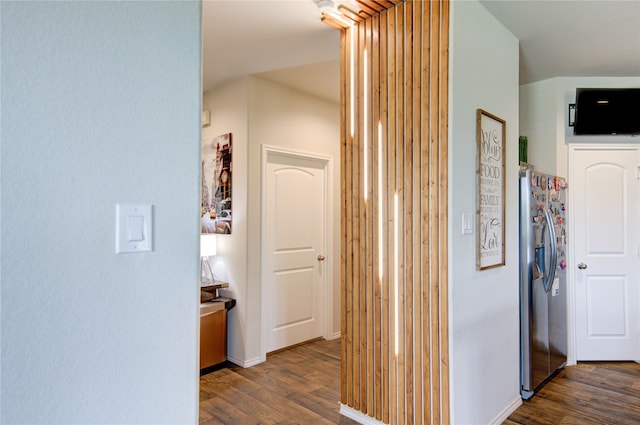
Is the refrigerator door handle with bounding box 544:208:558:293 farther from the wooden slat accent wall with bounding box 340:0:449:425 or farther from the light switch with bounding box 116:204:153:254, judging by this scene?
the light switch with bounding box 116:204:153:254

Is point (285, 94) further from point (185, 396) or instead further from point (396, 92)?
point (185, 396)

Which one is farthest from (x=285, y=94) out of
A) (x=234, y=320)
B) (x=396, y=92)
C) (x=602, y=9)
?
(x=602, y=9)

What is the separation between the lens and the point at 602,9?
2.47 meters

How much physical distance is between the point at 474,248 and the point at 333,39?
171 centimetres

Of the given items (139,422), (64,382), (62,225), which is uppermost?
(62,225)

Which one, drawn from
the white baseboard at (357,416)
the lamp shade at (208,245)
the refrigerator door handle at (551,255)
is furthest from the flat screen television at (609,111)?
the lamp shade at (208,245)

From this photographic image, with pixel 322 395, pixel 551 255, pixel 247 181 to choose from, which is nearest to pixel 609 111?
pixel 551 255

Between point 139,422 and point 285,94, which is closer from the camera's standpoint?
point 139,422

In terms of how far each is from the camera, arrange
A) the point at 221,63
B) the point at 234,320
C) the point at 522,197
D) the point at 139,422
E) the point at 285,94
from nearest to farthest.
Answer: the point at 139,422, the point at 522,197, the point at 221,63, the point at 234,320, the point at 285,94

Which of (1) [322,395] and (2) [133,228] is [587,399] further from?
(2) [133,228]

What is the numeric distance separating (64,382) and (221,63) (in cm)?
298

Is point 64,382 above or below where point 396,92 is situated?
below

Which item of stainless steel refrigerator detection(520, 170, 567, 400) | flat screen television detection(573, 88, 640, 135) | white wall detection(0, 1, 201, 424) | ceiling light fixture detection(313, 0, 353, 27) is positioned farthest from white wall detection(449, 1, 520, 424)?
white wall detection(0, 1, 201, 424)

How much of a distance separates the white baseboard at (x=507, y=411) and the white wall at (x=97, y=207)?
86.1 inches
